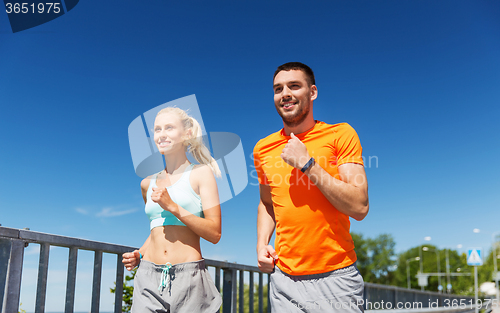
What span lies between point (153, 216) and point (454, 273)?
91.7 metres

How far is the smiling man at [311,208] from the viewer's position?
1.96 meters

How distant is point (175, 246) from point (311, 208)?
32.9 inches

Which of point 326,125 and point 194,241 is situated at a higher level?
point 326,125

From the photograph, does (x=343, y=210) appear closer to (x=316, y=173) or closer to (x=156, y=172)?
(x=316, y=173)

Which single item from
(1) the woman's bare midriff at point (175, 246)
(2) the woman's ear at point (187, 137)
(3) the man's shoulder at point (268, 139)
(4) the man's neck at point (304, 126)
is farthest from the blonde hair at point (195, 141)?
(4) the man's neck at point (304, 126)

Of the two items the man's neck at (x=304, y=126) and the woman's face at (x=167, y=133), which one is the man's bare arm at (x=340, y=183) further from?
the woman's face at (x=167, y=133)

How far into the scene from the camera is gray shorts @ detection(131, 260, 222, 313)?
2205 mm

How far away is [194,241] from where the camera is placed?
236cm

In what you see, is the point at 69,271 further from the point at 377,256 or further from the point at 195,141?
the point at 377,256

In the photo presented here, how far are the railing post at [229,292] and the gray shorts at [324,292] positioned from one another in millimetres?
1775

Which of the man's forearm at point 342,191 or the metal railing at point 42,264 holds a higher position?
the man's forearm at point 342,191

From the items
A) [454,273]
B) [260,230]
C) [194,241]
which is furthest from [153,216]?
[454,273]

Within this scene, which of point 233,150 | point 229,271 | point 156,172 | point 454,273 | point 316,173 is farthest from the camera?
point 454,273

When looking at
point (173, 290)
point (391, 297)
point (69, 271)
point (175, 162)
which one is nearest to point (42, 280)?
point (69, 271)
